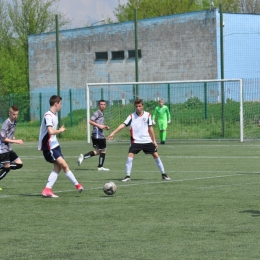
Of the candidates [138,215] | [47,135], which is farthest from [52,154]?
[138,215]

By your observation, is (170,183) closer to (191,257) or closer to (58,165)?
(58,165)

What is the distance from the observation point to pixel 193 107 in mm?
35375

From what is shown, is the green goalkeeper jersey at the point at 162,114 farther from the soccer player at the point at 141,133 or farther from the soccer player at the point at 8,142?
the soccer player at the point at 8,142

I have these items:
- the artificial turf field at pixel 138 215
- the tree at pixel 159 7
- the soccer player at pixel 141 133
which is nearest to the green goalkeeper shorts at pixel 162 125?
the artificial turf field at pixel 138 215

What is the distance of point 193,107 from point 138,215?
24.7 metres

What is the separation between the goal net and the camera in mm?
32406

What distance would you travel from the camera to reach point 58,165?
13.8m

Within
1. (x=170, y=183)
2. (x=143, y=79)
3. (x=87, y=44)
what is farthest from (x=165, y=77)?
(x=170, y=183)

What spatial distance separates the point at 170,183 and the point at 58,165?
9.47ft

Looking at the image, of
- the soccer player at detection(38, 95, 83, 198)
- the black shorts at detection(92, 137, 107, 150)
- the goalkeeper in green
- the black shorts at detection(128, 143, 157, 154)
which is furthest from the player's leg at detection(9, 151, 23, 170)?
the goalkeeper in green

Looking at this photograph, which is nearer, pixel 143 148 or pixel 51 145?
pixel 51 145

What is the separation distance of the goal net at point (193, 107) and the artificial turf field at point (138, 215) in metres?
12.5

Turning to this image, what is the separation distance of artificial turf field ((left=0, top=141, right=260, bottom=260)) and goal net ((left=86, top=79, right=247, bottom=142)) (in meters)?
12.5

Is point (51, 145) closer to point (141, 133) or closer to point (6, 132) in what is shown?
point (6, 132)
